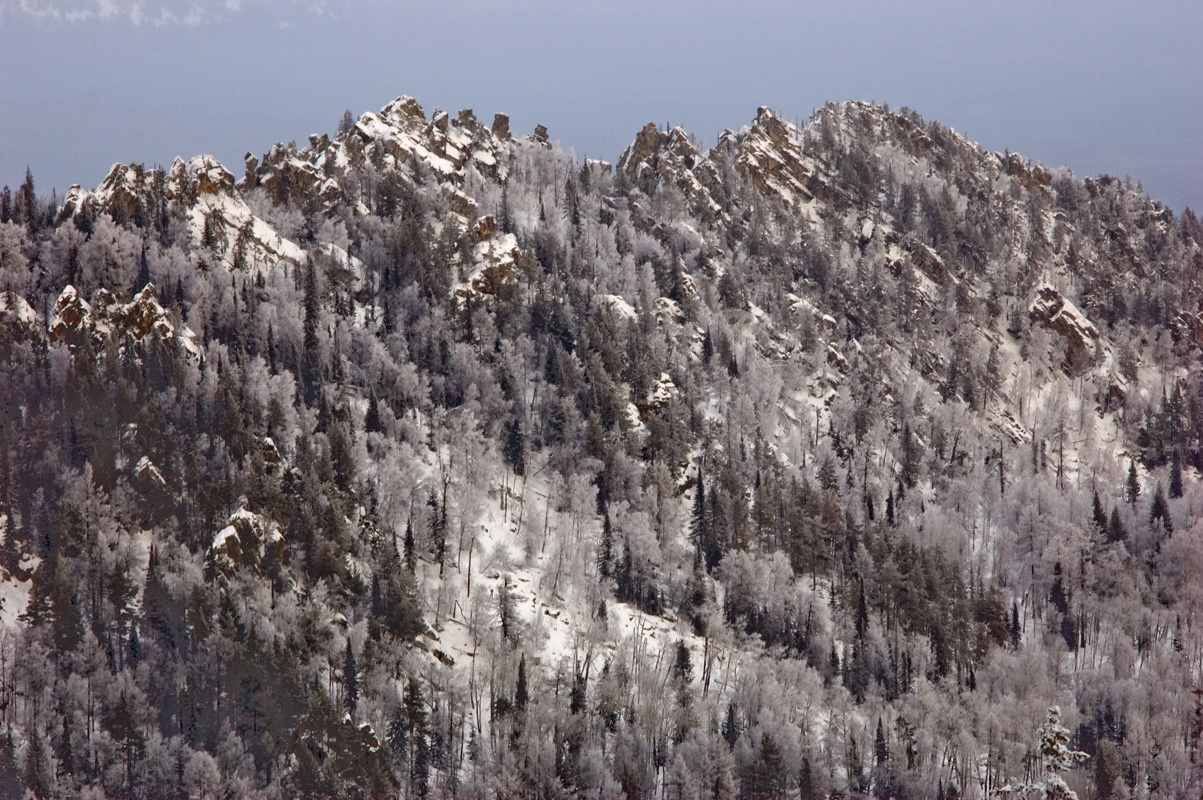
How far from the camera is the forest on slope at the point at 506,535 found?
87.0 metres

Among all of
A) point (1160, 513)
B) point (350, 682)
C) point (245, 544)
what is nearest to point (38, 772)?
point (350, 682)

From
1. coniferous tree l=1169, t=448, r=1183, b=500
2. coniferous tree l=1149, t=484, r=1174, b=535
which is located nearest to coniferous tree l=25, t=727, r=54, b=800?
coniferous tree l=1149, t=484, r=1174, b=535

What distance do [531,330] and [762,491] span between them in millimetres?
47107

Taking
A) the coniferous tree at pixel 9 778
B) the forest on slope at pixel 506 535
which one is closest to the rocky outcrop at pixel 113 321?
the forest on slope at pixel 506 535

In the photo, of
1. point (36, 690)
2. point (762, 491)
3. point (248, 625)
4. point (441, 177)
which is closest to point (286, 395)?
point (248, 625)

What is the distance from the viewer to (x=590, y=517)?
122250mm

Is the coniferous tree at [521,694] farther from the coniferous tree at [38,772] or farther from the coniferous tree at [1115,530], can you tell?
the coniferous tree at [1115,530]

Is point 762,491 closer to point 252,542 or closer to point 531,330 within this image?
point 531,330

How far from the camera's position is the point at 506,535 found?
116 metres

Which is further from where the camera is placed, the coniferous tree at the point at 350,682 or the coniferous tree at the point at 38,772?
the coniferous tree at the point at 350,682

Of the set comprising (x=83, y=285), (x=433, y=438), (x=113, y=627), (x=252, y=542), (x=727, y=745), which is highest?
(x=83, y=285)

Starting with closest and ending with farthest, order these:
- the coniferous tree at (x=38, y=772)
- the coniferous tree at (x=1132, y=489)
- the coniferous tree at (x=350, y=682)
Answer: the coniferous tree at (x=38, y=772), the coniferous tree at (x=350, y=682), the coniferous tree at (x=1132, y=489)

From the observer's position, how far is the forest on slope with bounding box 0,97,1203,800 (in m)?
87.0

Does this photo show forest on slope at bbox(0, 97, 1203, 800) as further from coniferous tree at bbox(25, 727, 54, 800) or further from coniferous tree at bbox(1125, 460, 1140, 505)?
coniferous tree at bbox(1125, 460, 1140, 505)
